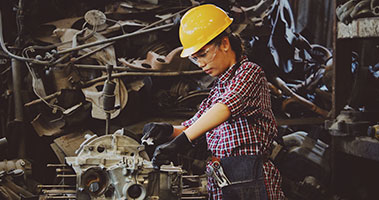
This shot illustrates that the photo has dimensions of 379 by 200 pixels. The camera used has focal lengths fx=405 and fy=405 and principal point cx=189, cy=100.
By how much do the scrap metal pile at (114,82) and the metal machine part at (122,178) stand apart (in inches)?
36.8

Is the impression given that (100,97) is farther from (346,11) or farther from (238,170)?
(346,11)

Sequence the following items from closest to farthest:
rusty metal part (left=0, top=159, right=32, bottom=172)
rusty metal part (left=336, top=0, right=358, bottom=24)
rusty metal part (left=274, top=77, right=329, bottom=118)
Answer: rusty metal part (left=336, top=0, right=358, bottom=24) < rusty metal part (left=0, top=159, right=32, bottom=172) < rusty metal part (left=274, top=77, right=329, bottom=118)

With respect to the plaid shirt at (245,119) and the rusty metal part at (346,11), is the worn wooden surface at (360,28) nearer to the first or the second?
the rusty metal part at (346,11)

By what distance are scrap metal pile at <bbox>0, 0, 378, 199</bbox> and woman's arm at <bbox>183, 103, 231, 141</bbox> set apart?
1.28 metres

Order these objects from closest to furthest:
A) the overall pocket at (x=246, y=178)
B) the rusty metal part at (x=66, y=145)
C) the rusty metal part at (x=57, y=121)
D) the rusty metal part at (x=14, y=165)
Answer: the overall pocket at (x=246, y=178), the rusty metal part at (x=14, y=165), the rusty metal part at (x=66, y=145), the rusty metal part at (x=57, y=121)

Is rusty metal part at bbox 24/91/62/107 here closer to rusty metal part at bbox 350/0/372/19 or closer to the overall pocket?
the overall pocket

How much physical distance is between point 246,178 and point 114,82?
2.08 metres

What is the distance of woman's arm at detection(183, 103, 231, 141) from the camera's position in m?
1.97

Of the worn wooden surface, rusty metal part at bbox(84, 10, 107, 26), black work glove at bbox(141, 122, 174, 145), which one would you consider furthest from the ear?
rusty metal part at bbox(84, 10, 107, 26)

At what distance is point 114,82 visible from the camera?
3.82m

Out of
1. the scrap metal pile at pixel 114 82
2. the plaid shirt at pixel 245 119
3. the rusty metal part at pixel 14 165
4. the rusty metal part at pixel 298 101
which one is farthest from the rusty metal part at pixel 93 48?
the plaid shirt at pixel 245 119

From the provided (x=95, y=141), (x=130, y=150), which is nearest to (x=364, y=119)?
(x=130, y=150)

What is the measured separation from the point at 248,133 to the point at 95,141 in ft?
3.12

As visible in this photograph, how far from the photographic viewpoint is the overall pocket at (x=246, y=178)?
6.81ft
